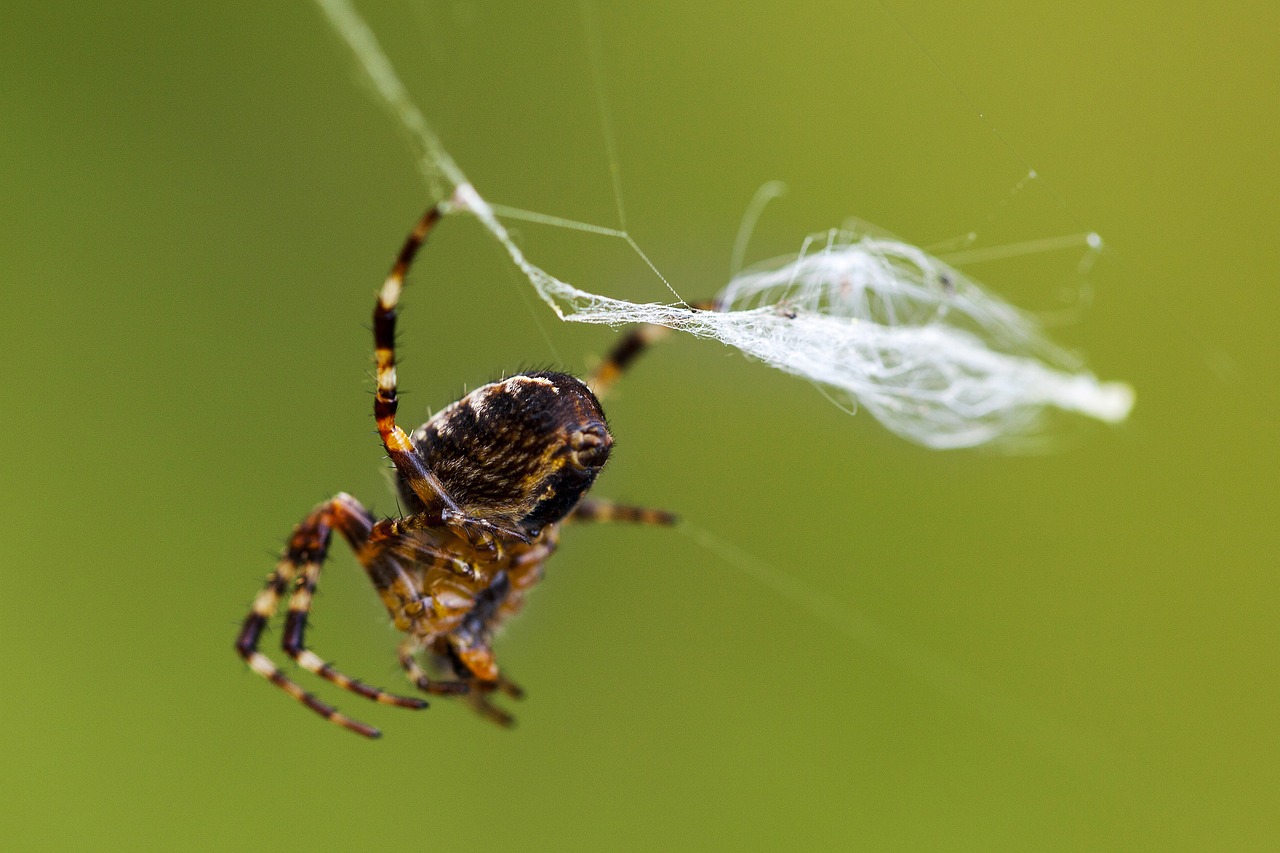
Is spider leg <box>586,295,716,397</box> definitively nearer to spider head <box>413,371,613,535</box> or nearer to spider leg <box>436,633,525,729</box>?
spider head <box>413,371,613,535</box>

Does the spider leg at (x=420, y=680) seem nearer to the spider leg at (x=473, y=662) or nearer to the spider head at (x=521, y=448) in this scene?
the spider leg at (x=473, y=662)

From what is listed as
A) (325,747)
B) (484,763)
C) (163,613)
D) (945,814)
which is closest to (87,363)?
(163,613)

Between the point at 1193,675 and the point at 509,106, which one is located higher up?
the point at 509,106

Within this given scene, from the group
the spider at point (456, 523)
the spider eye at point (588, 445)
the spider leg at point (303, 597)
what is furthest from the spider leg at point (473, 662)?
the spider eye at point (588, 445)

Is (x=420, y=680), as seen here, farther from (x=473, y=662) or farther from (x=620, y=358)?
(x=620, y=358)

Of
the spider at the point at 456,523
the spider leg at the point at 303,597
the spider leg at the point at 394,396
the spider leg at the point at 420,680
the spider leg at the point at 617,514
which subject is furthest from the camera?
the spider leg at the point at 617,514

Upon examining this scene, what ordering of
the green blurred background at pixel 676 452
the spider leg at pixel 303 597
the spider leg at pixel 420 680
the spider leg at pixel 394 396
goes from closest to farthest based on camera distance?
the spider leg at pixel 394 396 < the spider leg at pixel 303 597 < the spider leg at pixel 420 680 < the green blurred background at pixel 676 452

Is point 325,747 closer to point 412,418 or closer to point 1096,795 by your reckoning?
point 412,418
